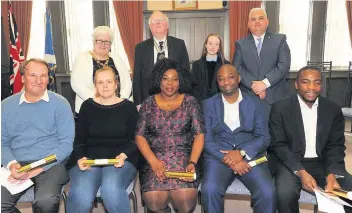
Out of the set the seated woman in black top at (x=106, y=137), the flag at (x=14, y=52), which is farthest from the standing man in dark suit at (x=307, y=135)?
the flag at (x=14, y=52)

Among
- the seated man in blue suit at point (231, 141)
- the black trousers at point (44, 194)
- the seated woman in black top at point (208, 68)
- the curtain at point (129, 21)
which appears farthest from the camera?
the curtain at point (129, 21)

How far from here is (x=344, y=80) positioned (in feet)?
21.0

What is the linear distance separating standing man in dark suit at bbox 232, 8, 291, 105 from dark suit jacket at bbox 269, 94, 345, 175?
2.03ft

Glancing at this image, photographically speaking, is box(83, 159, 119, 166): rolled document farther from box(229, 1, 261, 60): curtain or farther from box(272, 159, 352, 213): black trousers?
box(229, 1, 261, 60): curtain

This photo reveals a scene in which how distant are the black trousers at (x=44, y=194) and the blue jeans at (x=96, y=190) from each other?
0.28 feet

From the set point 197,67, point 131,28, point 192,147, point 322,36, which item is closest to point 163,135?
point 192,147

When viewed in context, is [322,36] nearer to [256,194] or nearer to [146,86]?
[146,86]

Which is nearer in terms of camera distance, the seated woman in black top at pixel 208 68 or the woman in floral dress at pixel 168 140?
the woman in floral dress at pixel 168 140

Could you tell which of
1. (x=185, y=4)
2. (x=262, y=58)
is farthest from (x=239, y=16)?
(x=262, y=58)

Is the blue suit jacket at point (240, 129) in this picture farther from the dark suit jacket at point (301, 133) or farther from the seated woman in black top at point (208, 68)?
the seated woman in black top at point (208, 68)

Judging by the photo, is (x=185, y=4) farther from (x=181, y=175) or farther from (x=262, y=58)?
(x=181, y=175)

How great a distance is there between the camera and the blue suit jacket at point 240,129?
2514 millimetres

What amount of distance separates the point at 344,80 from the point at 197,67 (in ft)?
13.7

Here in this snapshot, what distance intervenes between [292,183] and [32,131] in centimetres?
192
